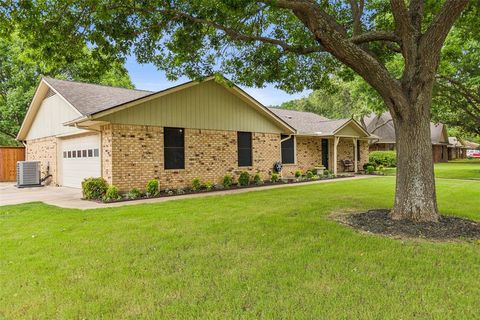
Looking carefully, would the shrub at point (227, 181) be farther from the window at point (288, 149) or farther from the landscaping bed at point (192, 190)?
the window at point (288, 149)

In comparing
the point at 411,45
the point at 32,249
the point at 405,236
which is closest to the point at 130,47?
the point at 32,249

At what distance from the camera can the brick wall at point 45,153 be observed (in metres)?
15.0

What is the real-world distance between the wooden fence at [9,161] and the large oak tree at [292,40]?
46.5ft

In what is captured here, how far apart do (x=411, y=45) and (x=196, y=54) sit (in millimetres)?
5741

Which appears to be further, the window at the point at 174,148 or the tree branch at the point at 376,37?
the window at the point at 174,148

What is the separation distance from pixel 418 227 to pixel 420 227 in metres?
0.03

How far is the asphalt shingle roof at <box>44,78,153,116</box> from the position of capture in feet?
38.7

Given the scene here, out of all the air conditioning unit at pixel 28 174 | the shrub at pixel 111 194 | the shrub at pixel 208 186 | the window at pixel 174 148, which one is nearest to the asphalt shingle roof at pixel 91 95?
the window at pixel 174 148

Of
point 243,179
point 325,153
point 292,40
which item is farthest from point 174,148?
point 325,153

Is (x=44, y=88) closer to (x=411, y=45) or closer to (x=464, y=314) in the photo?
(x=411, y=45)

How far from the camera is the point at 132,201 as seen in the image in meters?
9.88

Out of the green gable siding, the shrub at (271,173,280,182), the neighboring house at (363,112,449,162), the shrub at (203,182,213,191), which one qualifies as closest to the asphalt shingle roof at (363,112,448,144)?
the neighboring house at (363,112,449,162)

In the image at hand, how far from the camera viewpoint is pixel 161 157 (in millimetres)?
11781

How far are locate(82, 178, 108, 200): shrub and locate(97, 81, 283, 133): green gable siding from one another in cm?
207
